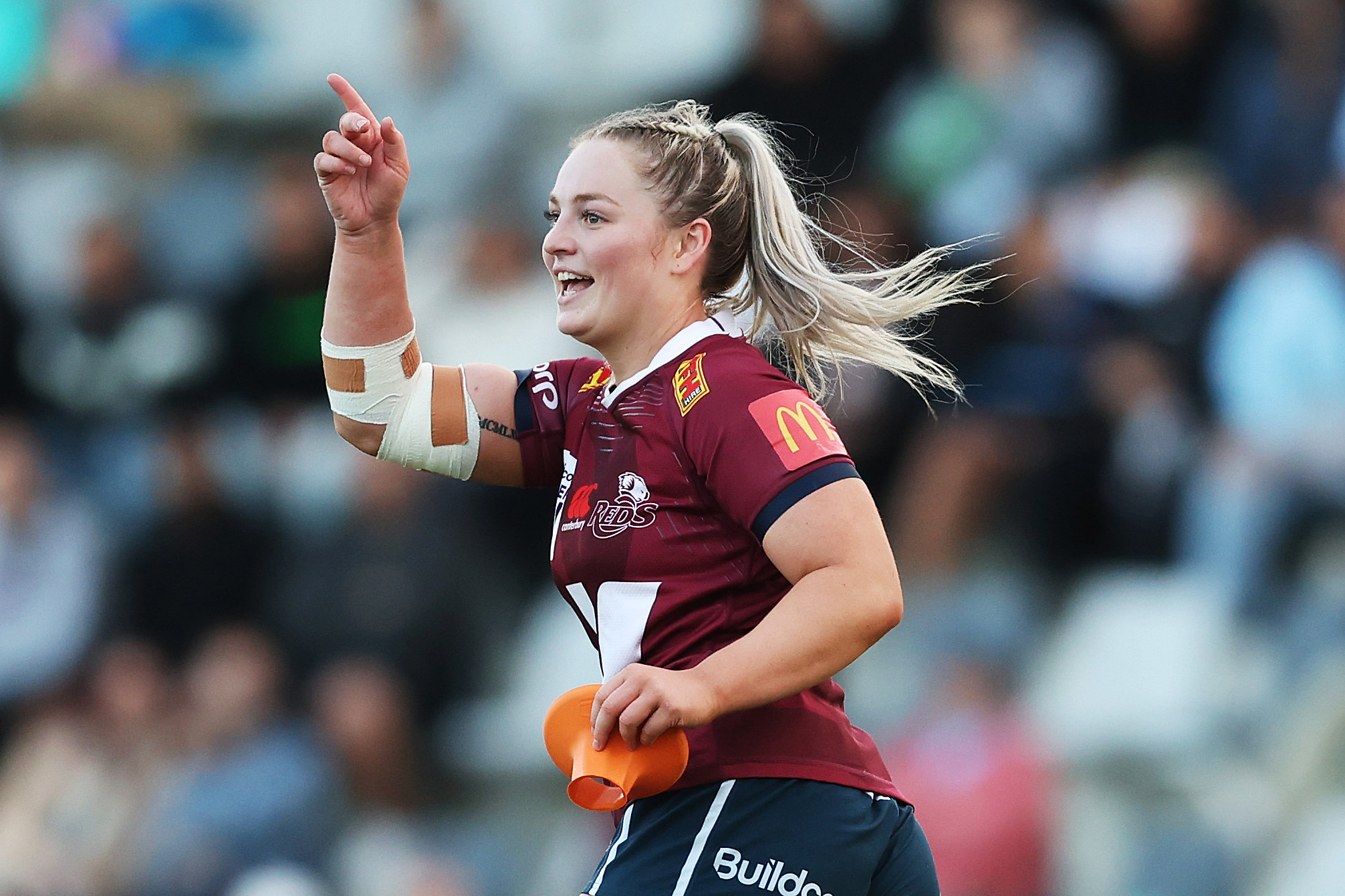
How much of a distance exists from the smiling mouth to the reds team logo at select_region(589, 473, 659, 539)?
392mm

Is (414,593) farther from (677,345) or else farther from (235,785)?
(677,345)

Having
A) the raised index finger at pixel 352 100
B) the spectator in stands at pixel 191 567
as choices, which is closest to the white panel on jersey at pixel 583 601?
the raised index finger at pixel 352 100

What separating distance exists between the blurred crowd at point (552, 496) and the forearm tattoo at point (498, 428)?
3.10 meters

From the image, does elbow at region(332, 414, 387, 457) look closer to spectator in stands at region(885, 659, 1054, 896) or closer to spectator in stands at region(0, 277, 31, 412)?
spectator in stands at region(885, 659, 1054, 896)

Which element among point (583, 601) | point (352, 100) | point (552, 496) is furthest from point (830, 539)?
point (552, 496)

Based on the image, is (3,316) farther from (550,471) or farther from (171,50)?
(550,471)

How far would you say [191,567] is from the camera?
808 cm

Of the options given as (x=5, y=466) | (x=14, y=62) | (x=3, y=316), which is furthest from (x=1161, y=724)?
(x=14, y=62)

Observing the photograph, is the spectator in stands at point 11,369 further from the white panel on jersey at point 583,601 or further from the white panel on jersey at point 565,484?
the white panel on jersey at point 583,601

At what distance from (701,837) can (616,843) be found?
0.18 metres

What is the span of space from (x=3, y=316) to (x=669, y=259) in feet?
Answer: 22.5

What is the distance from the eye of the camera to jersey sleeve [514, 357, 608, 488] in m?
3.23

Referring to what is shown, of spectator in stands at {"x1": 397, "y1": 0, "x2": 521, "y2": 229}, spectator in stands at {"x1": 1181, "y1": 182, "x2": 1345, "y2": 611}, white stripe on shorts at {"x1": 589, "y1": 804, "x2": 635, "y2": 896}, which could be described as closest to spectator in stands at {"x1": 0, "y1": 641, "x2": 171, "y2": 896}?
spectator in stands at {"x1": 397, "y1": 0, "x2": 521, "y2": 229}

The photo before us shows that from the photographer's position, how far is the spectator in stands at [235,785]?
7375 mm
